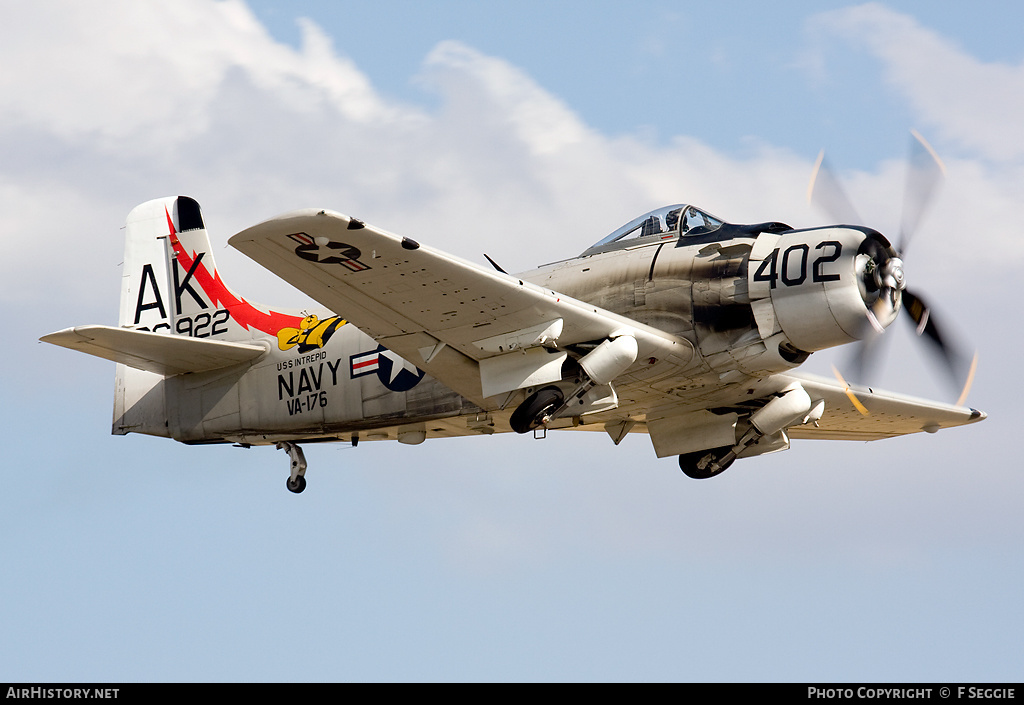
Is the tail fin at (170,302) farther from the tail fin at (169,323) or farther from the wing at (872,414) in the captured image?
the wing at (872,414)

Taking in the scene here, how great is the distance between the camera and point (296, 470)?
21.0 m

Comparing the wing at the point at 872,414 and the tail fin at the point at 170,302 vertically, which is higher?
the tail fin at the point at 170,302

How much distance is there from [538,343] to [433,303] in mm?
1488

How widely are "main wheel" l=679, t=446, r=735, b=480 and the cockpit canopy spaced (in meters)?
4.00

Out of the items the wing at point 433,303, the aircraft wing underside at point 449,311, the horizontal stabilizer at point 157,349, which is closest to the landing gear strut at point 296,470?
the horizontal stabilizer at point 157,349

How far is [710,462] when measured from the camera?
806 inches

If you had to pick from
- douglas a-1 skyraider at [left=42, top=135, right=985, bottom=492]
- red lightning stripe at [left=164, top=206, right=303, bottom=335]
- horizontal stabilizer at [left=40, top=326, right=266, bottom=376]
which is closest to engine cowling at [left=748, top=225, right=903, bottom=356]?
douglas a-1 skyraider at [left=42, top=135, right=985, bottom=492]

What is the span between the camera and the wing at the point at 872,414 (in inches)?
826

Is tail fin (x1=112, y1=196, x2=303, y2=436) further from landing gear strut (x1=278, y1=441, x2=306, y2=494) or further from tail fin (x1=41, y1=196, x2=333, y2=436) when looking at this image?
landing gear strut (x1=278, y1=441, x2=306, y2=494)

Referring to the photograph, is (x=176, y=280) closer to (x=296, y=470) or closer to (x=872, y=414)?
(x=296, y=470)

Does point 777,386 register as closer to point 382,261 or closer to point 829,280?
point 829,280

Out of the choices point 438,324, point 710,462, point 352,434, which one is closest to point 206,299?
point 352,434

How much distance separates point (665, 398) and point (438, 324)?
13.4 feet

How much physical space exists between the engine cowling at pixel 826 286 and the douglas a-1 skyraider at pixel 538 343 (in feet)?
0.07
